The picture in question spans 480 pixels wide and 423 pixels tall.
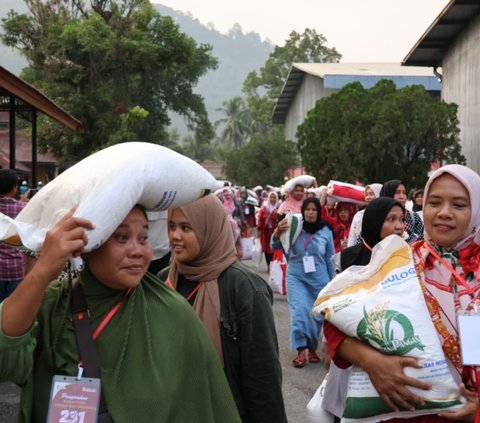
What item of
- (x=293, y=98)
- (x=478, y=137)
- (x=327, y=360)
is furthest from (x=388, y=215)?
(x=293, y=98)

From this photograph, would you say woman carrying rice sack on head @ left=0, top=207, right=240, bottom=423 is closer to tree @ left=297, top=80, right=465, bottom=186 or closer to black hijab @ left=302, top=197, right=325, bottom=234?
black hijab @ left=302, top=197, right=325, bottom=234

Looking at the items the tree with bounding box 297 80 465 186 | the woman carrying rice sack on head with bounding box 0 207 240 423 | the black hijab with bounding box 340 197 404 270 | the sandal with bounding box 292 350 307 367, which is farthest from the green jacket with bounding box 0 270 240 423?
the tree with bounding box 297 80 465 186

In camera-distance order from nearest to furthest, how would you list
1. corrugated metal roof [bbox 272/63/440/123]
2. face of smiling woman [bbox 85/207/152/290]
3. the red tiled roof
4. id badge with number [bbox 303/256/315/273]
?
1. face of smiling woman [bbox 85/207/152/290]
2. id badge with number [bbox 303/256/315/273]
3. the red tiled roof
4. corrugated metal roof [bbox 272/63/440/123]

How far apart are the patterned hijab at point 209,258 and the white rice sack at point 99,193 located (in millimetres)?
958

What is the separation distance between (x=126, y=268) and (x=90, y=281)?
129 millimetres

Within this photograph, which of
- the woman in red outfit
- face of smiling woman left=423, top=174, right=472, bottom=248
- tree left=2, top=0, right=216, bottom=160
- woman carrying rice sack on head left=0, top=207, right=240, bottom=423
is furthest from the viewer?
tree left=2, top=0, right=216, bottom=160

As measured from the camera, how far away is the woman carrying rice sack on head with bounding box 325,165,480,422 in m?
2.71

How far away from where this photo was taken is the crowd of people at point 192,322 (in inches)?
91.6

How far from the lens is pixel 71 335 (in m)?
2.38

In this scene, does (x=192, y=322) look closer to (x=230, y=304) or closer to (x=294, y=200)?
(x=230, y=304)

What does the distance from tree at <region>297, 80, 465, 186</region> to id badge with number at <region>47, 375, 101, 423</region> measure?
65.5 ft

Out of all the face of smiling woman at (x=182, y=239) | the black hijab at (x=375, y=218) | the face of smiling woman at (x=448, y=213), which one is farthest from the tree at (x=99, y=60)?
the face of smiling woman at (x=448, y=213)

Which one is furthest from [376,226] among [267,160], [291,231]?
[267,160]

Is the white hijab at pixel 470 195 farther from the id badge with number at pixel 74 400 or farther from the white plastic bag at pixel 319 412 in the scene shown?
the id badge with number at pixel 74 400
